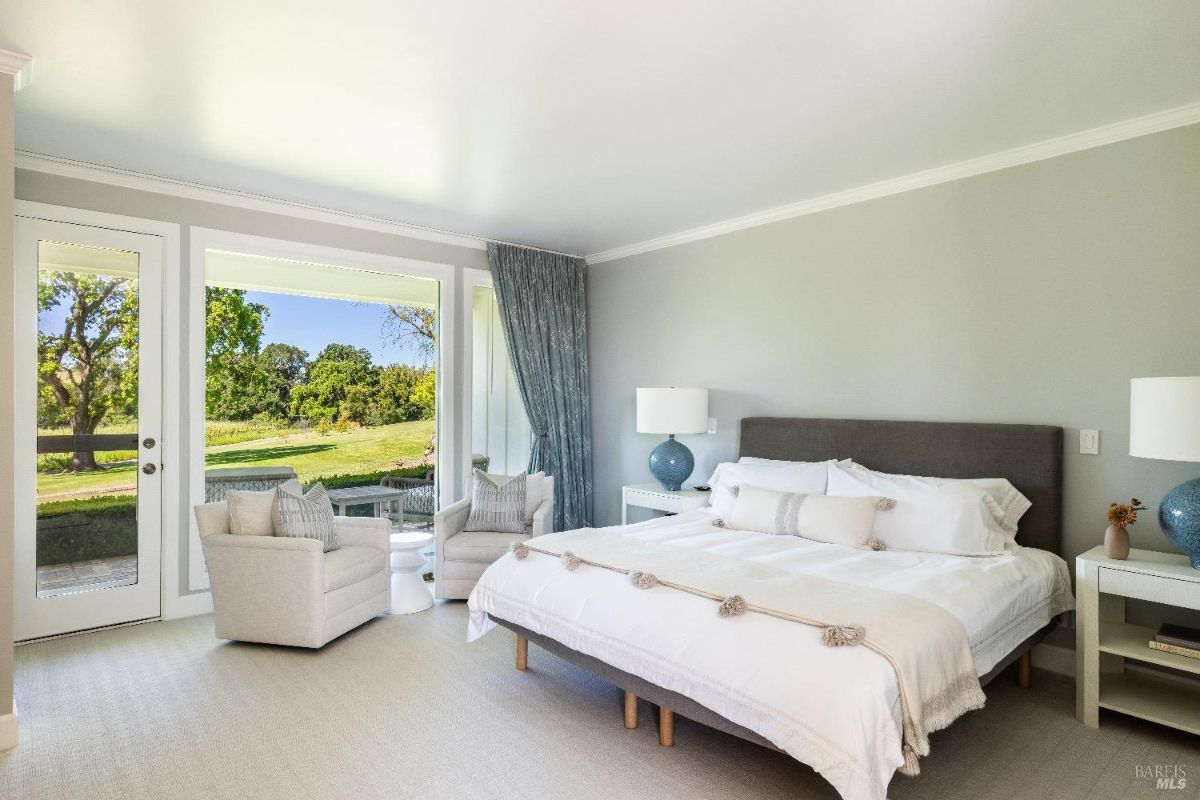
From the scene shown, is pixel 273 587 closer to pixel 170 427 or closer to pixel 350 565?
pixel 350 565

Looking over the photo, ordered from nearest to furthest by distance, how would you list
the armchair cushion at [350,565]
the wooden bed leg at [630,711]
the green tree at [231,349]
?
the wooden bed leg at [630,711] < the armchair cushion at [350,565] < the green tree at [231,349]

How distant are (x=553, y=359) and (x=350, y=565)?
8.41 ft

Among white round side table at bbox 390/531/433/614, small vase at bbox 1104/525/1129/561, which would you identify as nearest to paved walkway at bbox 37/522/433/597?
white round side table at bbox 390/531/433/614

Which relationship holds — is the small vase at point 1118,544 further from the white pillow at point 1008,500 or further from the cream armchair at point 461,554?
the cream armchair at point 461,554

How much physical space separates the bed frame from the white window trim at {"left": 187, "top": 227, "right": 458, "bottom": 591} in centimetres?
225

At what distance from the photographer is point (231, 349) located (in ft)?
17.9

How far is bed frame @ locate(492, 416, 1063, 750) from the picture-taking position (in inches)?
103

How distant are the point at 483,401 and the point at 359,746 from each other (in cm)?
341

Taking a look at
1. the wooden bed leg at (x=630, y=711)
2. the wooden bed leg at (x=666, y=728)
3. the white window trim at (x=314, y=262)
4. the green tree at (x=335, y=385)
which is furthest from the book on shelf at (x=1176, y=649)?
the green tree at (x=335, y=385)

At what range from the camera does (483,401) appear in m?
5.74

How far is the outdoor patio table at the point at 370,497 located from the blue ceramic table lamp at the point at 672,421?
8.18 ft

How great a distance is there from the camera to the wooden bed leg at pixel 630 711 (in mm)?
2744

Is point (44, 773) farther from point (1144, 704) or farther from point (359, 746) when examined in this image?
point (1144, 704)

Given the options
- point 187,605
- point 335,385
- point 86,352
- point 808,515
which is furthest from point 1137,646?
point 335,385
